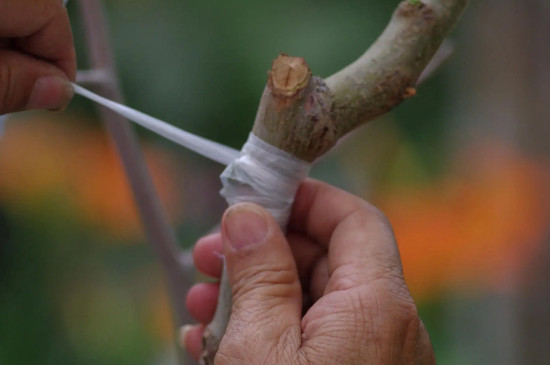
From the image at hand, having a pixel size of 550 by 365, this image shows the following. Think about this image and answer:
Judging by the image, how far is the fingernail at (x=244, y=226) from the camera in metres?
0.46

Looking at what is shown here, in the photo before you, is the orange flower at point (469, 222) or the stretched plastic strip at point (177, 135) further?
the orange flower at point (469, 222)

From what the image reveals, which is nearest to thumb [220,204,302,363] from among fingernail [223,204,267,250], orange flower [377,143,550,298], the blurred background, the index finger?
fingernail [223,204,267,250]

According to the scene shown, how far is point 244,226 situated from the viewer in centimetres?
46

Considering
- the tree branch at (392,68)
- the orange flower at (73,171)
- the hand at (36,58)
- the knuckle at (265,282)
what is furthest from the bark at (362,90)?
the orange flower at (73,171)

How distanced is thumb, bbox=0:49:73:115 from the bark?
0.20m

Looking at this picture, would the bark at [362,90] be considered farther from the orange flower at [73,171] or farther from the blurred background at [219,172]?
the orange flower at [73,171]

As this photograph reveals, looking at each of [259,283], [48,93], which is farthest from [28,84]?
[259,283]

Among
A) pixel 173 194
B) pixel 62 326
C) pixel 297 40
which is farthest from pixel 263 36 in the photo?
pixel 62 326

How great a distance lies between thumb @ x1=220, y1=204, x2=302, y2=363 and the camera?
1.38ft

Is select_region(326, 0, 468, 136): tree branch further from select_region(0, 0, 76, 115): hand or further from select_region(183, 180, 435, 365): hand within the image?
select_region(0, 0, 76, 115): hand

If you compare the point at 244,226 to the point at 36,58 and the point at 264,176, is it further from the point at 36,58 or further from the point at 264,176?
the point at 36,58

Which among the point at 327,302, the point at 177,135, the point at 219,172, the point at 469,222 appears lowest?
the point at 469,222

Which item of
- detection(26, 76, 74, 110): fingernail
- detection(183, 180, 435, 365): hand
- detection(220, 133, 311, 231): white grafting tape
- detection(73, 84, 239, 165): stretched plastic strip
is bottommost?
detection(183, 180, 435, 365): hand

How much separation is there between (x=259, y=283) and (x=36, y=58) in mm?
306
